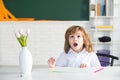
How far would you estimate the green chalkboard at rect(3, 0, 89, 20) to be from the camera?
5.95 metres

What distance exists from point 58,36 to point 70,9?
2.10 ft

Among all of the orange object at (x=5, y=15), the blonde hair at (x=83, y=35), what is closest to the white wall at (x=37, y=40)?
the orange object at (x=5, y=15)

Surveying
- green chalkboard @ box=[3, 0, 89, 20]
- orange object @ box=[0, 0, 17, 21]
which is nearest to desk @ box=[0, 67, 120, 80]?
green chalkboard @ box=[3, 0, 89, 20]

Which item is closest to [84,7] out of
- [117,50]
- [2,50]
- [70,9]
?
[70,9]

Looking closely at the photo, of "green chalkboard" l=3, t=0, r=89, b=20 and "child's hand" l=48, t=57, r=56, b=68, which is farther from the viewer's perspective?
"green chalkboard" l=3, t=0, r=89, b=20

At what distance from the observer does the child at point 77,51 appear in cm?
257

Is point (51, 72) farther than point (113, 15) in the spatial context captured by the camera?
No

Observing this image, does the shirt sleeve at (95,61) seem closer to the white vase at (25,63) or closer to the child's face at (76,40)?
the child's face at (76,40)

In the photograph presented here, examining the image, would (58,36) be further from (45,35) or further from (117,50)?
(117,50)

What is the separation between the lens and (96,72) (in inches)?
90.0

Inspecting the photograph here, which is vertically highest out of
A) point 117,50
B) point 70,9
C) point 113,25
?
point 70,9

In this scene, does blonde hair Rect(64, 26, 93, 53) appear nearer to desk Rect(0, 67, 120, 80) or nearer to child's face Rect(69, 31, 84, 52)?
child's face Rect(69, 31, 84, 52)

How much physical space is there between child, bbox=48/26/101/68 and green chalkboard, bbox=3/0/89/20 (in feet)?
11.0

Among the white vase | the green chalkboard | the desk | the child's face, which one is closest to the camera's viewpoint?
the desk
